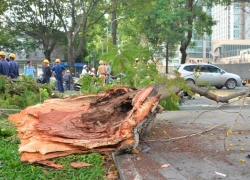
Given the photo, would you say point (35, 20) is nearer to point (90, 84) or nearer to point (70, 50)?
point (70, 50)

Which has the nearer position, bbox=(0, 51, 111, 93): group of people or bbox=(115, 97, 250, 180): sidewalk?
bbox=(115, 97, 250, 180): sidewalk

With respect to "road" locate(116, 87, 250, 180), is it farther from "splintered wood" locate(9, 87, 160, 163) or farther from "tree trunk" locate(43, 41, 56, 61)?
"tree trunk" locate(43, 41, 56, 61)

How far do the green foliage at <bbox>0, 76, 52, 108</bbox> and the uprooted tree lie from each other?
160 cm

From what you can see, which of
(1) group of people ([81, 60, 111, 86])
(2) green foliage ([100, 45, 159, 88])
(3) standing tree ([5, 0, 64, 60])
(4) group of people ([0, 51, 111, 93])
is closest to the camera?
(2) green foliage ([100, 45, 159, 88])

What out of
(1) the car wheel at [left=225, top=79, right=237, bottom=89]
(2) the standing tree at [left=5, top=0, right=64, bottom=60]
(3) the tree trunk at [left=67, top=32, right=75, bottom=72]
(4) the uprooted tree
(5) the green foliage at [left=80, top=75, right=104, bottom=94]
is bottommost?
(1) the car wheel at [left=225, top=79, right=237, bottom=89]

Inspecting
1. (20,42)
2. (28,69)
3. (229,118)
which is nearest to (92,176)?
(229,118)

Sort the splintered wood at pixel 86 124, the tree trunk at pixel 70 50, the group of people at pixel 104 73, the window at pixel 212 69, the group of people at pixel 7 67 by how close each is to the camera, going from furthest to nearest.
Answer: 1. the tree trunk at pixel 70 50
2. the window at pixel 212 69
3. the group of people at pixel 7 67
4. the group of people at pixel 104 73
5. the splintered wood at pixel 86 124

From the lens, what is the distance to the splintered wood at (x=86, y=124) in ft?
12.7

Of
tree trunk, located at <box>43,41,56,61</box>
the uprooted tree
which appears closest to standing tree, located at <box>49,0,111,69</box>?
tree trunk, located at <box>43,41,56,61</box>

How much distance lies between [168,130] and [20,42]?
3474 cm

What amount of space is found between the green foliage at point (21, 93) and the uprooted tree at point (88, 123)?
1.60m

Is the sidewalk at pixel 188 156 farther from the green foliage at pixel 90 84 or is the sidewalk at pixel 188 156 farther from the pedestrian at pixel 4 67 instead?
the pedestrian at pixel 4 67

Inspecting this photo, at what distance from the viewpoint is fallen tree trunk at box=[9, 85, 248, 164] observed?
12.7ft

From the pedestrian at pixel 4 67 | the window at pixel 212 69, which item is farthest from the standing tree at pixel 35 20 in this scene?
the pedestrian at pixel 4 67
